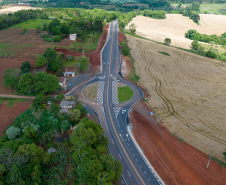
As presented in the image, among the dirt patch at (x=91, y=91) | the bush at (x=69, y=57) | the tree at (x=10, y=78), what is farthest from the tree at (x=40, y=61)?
the dirt patch at (x=91, y=91)

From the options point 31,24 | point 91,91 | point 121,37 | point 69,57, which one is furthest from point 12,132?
point 31,24

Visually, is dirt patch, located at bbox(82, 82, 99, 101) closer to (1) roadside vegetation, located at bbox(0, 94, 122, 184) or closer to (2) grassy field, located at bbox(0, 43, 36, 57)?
(1) roadside vegetation, located at bbox(0, 94, 122, 184)

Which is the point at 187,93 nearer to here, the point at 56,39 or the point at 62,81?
the point at 62,81

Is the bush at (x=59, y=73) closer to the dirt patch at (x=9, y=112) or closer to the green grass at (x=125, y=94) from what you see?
the dirt patch at (x=9, y=112)

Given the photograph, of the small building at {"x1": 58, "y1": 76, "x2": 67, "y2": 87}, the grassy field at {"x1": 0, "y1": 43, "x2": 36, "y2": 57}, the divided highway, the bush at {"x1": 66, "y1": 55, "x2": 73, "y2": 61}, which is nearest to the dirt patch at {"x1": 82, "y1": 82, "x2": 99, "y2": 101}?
the divided highway

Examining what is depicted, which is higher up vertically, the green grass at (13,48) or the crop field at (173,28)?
the green grass at (13,48)

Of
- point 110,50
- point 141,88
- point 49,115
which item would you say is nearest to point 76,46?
point 110,50

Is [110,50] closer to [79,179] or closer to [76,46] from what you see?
[76,46]
